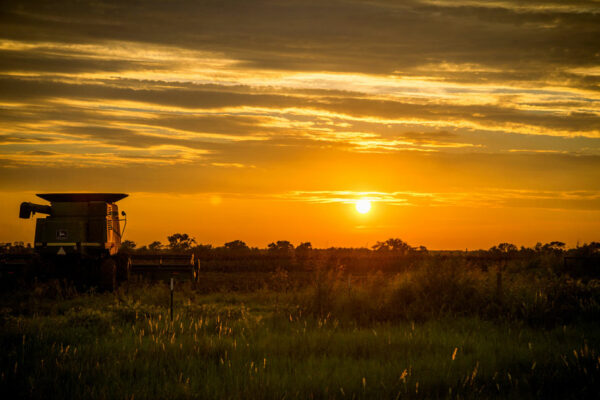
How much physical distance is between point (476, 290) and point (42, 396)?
13.3 meters

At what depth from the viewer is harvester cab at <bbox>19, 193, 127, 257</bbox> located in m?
25.8

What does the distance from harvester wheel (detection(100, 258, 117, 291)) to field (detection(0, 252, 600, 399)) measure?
512cm

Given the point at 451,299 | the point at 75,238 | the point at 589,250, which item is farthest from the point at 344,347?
the point at 589,250

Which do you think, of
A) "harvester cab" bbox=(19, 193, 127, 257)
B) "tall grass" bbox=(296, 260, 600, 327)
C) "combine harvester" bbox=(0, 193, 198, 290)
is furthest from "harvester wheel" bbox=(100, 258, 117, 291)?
"tall grass" bbox=(296, 260, 600, 327)

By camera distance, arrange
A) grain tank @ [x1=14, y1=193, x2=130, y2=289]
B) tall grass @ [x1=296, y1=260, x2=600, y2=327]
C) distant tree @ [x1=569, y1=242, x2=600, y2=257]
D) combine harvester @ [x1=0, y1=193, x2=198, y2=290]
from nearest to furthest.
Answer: tall grass @ [x1=296, y1=260, x2=600, y2=327]
combine harvester @ [x1=0, y1=193, x2=198, y2=290]
grain tank @ [x1=14, y1=193, x2=130, y2=289]
distant tree @ [x1=569, y1=242, x2=600, y2=257]

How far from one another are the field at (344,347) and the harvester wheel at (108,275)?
16.8ft

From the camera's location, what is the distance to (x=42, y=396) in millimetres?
8477

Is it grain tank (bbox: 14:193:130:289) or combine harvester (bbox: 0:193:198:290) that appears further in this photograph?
grain tank (bbox: 14:193:130:289)

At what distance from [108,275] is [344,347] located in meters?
16.1

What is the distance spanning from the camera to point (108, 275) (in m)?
25.3

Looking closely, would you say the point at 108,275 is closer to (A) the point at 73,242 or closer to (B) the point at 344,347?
(A) the point at 73,242

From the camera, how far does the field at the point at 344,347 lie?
8906 mm

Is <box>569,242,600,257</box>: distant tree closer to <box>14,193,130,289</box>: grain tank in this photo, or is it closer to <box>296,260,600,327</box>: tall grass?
<box>296,260,600,327</box>: tall grass

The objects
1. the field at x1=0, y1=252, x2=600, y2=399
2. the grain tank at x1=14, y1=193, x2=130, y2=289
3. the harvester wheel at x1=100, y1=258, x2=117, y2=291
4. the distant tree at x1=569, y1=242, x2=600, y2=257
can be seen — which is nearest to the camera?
the field at x1=0, y1=252, x2=600, y2=399
